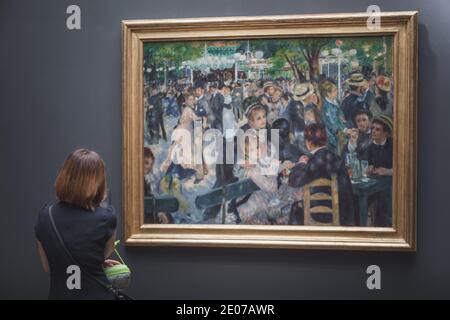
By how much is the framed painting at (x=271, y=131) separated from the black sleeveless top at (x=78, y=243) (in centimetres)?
77

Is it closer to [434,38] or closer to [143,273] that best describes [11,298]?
[143,273]

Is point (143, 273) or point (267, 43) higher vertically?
point (267, 43)

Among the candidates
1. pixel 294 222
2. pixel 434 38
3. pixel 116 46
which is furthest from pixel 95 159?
pixel 434 38

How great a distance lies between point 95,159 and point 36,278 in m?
1.29

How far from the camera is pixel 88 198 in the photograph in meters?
2.07

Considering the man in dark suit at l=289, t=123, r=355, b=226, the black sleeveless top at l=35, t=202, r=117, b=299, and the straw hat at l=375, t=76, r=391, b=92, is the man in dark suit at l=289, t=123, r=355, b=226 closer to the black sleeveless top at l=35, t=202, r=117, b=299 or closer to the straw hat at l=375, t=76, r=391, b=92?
the straw hat at l=375, t=76, r=391, b=92

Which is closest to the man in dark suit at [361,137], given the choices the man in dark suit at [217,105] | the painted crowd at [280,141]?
the painted crowd at [280,141]

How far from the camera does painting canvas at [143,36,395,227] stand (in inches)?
108

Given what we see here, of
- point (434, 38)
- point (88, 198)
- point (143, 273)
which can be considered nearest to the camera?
point (88, 198)

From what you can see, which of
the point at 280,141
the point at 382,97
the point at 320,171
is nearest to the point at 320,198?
the point at 320,171

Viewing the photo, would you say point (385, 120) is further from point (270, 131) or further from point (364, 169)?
point (270, 131)

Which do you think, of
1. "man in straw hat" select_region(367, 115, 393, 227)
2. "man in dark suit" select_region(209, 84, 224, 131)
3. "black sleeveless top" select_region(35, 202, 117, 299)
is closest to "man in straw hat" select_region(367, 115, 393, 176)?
"man in straw hat" select_region(367, 115, 393, 227)

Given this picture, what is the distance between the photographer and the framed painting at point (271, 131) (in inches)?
107

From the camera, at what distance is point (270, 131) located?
9.19 ft
